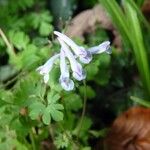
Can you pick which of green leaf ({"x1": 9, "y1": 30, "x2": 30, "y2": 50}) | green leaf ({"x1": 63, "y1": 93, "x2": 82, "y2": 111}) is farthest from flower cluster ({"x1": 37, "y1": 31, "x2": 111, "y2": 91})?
green leaf ({"x1": 9, "y1": 30, "x2": 30, "y2": 50})

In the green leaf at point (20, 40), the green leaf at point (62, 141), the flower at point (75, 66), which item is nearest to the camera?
the flower at point (75, 66)

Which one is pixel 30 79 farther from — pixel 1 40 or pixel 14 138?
pixel 1 40

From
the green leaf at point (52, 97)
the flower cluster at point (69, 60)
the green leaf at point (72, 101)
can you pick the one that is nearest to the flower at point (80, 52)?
the flower cluster at point (69, 60)

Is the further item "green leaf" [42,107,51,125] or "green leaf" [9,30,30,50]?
"green leaf" [9,30,30,50]

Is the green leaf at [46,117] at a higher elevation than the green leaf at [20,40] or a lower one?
lower

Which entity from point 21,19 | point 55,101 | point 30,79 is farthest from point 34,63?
point 21,19

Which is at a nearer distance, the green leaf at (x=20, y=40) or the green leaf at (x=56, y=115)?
the green leaf at (x=56, y=115)

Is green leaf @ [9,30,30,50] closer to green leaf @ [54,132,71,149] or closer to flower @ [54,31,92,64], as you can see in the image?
green leaf @ [54,132,71,149]

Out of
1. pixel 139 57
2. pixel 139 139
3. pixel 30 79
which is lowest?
pixel 139 139

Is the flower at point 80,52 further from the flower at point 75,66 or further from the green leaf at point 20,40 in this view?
the green leaf at point 20,40
